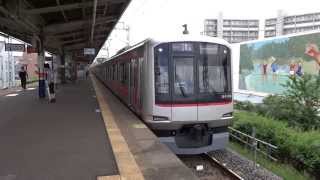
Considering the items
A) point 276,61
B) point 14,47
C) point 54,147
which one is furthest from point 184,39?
point 14,47

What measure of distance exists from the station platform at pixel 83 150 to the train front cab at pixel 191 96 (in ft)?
2.19

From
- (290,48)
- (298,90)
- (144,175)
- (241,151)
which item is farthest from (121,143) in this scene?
(290,48)

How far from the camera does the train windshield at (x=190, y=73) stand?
8016 mm

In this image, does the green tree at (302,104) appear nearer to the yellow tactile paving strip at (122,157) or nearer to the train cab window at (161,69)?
the train cab window at (161,69)

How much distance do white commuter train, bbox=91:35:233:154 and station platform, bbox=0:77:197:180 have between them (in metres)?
0.63

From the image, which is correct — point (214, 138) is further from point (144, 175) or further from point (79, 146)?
point (144, 175)

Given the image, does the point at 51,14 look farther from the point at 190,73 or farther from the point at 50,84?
the point at 190,73

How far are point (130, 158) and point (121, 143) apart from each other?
112 cm

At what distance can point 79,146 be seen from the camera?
6684 mm

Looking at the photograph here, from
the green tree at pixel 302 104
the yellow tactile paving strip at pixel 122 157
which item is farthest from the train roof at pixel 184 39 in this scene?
the green tree at pixel 302 104

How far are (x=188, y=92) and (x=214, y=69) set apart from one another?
2.72ft

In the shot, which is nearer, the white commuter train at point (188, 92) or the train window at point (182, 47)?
the white commuter train at point (188, 92)

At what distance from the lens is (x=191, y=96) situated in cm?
802

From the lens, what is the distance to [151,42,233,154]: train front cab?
7.91 meters
